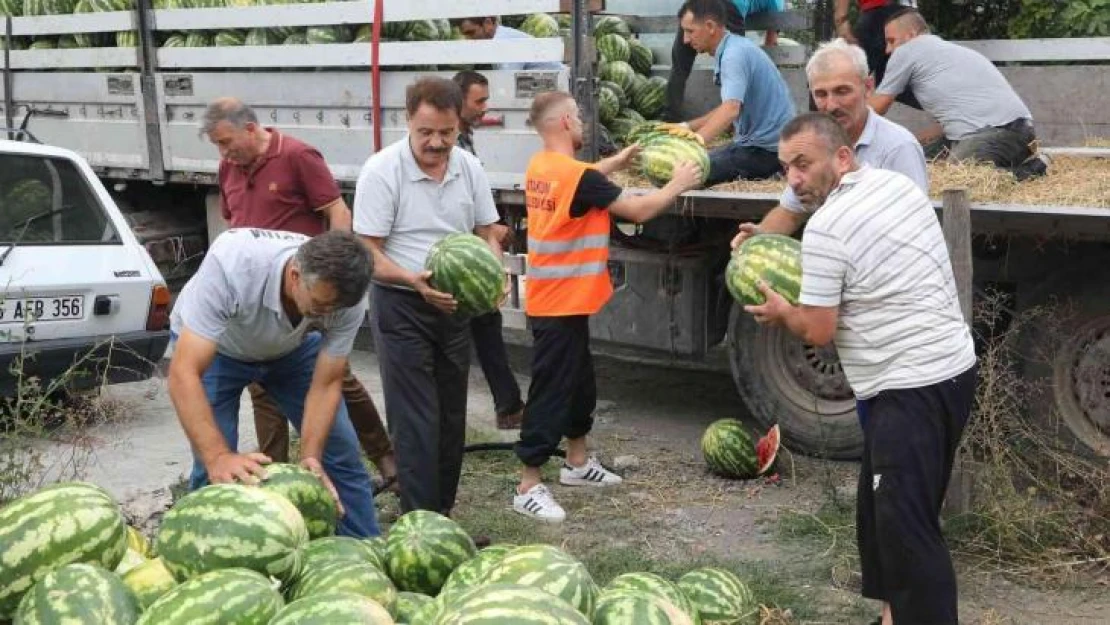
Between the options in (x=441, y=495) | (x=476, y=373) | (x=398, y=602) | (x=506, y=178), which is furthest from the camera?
(x=476, y=373)

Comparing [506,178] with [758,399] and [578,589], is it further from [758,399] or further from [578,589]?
[578,589]

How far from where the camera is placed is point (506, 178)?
7.68m

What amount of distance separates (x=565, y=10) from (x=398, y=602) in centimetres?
471

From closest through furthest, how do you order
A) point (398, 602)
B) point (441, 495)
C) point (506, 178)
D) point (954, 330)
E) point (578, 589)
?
point (578, 589) → point (398, 602) → point (954, 330) → point (441, 495) → point (506, 178)

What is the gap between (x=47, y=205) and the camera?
784 cm

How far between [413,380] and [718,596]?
7.44 feet

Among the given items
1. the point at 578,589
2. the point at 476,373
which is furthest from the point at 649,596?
the point at 476,373

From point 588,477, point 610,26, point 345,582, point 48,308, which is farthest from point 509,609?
point 610,26

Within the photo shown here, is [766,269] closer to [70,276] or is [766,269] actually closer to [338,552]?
[338,552]

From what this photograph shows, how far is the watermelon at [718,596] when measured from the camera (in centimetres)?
346

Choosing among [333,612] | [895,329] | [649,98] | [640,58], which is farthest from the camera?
[640,58]

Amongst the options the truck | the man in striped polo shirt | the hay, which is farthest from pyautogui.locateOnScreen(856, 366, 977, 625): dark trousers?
the hay

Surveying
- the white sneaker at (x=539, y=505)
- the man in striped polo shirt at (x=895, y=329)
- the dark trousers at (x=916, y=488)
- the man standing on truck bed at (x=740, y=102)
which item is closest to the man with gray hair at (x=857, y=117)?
the man in striped polo shirt at (x=895, y=329)

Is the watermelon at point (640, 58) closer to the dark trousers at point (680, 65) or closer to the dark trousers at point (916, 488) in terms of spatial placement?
the dark trousers at point (680, 65)
